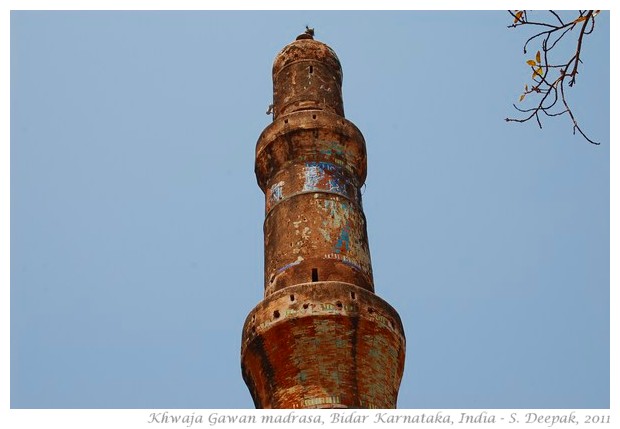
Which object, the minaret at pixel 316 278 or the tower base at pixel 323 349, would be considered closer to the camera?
the tower base at pixel 323 349

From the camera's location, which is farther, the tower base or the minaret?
the minaret

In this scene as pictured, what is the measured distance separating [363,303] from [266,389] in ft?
4.46

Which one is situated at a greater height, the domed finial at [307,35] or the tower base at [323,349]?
the domed finial at [307,35]

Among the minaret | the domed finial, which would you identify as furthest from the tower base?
the domed finial

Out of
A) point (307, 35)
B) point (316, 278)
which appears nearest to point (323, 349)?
point (316, 278)

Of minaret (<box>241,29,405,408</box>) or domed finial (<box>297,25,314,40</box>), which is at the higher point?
domed finial (<box>297,25,314,40</box>)

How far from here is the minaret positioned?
33.5ft

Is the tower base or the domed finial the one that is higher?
the domed finial

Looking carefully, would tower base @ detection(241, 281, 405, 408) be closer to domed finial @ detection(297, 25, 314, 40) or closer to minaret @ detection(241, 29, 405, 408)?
minaret @ detection(241, 29, 405, 408)

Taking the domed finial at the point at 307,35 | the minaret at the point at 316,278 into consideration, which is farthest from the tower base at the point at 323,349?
the domed finial at the point at 307,35

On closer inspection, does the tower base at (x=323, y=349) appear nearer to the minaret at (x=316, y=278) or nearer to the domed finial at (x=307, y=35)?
the minaret at (x=316, y=278)

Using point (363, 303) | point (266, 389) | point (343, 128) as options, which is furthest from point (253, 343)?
point (343, 128)

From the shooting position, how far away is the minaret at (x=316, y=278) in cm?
1021
